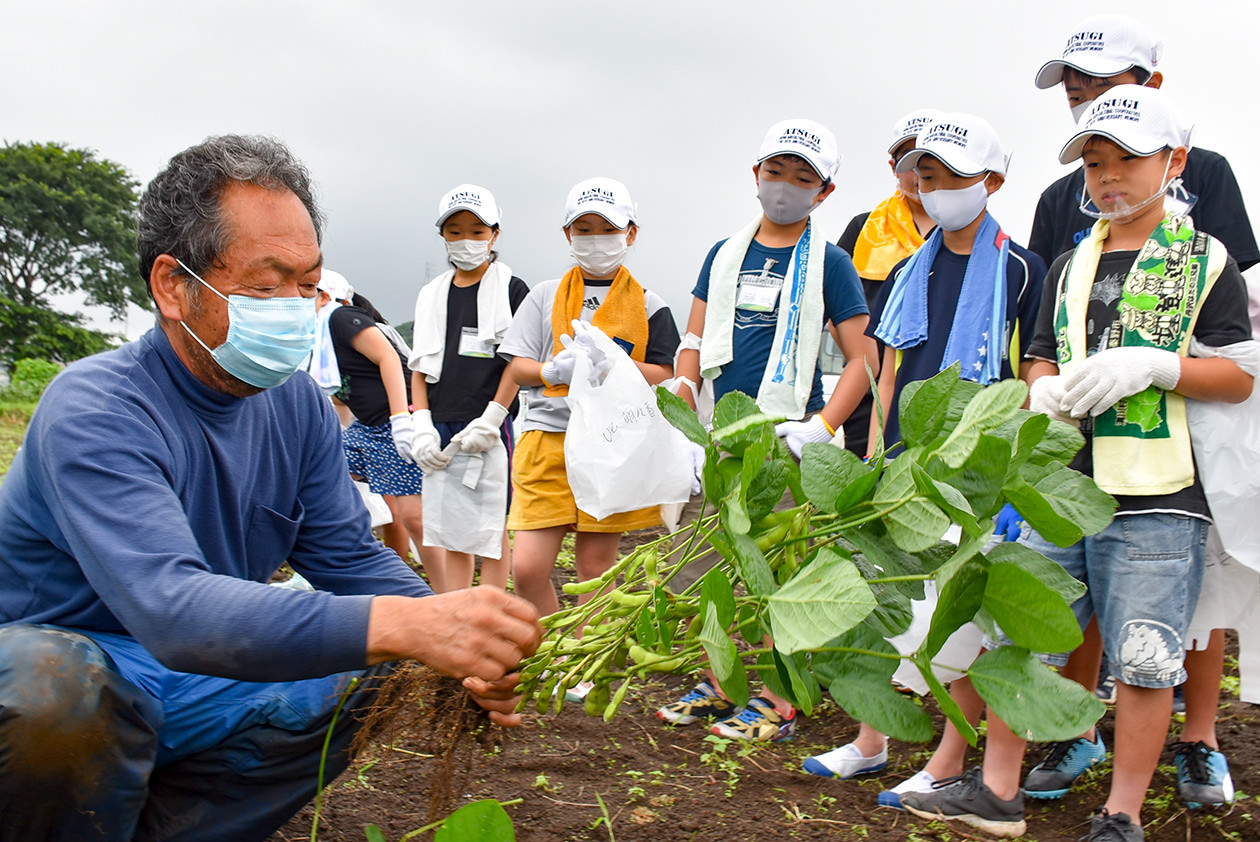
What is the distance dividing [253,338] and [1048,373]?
174 cm

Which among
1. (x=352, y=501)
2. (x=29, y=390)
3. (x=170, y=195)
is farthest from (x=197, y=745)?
(x=29, y=390)

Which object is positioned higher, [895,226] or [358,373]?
[895,226]

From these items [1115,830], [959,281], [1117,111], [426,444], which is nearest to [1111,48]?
[1117,111]

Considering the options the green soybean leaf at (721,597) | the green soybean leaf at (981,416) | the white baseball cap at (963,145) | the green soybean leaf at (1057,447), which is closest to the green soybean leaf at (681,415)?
the green soybean leaf at (721,597)

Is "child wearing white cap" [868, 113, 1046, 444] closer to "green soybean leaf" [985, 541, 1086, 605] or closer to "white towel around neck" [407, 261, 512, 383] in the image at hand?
"green soybean leaf" [985, 541, 1086, 605]

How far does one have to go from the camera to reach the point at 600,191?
3.10 m

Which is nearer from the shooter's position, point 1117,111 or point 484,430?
point 1117,111

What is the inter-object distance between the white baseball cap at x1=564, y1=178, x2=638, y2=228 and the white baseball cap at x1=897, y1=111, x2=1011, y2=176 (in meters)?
1.01

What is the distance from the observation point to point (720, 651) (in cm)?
119

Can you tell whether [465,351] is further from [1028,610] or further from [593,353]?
[1028,610]

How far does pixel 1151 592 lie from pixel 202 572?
179cm

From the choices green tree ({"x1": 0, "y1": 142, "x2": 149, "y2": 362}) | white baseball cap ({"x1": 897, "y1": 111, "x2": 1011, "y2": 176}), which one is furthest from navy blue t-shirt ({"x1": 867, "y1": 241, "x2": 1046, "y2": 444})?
green tree ({"x1": 0, "y1": 142, "x2": 149, "y2": 362})

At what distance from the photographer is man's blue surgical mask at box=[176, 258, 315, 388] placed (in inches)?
61.0

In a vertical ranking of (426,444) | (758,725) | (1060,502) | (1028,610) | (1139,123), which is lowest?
(758,725)
